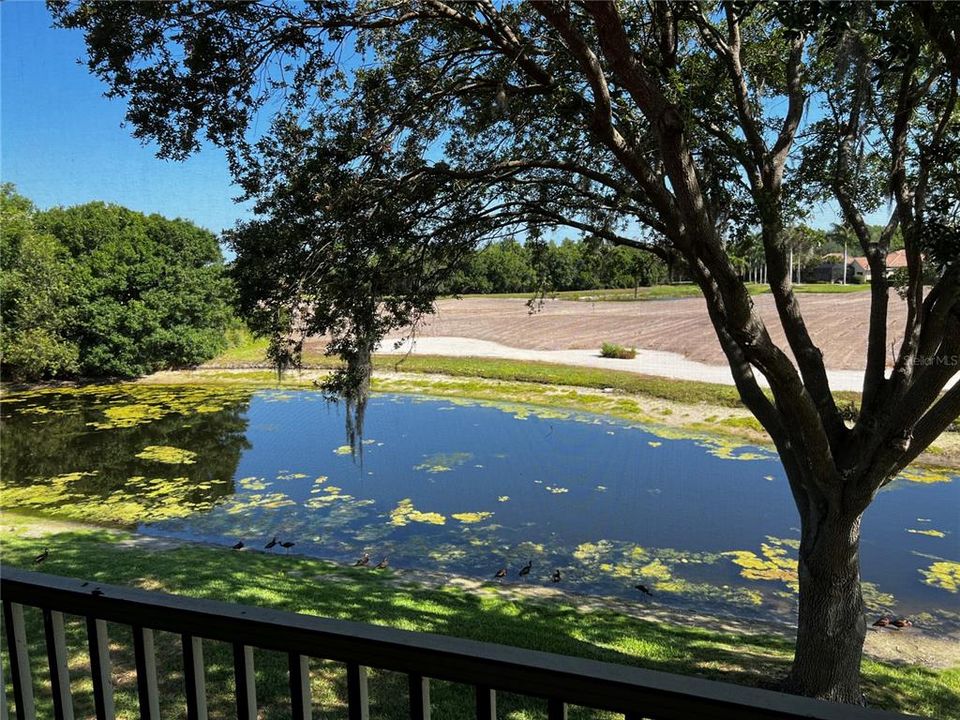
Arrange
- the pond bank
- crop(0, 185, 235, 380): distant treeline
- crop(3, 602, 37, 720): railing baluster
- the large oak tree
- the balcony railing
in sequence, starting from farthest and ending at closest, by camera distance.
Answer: crop(0, 185, 235, 380): distant treeline < the pond bank < the large oak tree < crop(3, 602, 37, 720): railing baluster < the balcony railing

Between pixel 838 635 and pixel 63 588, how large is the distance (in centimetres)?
358

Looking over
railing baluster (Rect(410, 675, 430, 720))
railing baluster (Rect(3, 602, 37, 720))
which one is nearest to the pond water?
railing baluster (Rect(3, 602, 37, 720))

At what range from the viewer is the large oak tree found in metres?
2.96

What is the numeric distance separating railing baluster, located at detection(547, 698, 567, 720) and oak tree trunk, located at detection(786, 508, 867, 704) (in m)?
3.07

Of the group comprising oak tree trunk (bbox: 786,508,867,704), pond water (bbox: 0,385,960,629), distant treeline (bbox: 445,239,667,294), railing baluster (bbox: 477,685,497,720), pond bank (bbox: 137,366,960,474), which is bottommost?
pond water (bbox: 0,385,960,629)

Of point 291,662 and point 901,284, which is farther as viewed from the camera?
point 901,284

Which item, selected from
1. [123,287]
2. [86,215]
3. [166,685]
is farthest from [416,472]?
[86,215]

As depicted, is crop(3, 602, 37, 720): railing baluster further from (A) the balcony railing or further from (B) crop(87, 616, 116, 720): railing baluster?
(B) crop(87, 616, 116, 720): railing baluster

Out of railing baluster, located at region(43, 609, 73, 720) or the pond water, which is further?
the pond water

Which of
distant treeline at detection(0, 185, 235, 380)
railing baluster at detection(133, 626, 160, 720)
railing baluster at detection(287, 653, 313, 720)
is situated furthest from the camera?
distant treeline at detection(0, 185, 235, 380)

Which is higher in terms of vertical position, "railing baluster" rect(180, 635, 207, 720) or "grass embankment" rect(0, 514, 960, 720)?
"railing baluster" rect(180, 635, 207, 720)

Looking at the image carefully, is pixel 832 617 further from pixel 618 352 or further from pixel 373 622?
pixel 618 352

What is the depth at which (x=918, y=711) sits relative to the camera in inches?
144

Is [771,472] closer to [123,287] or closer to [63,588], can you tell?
[63,588]
